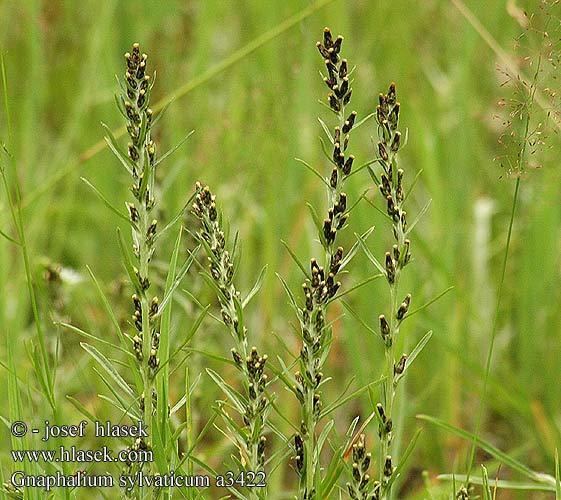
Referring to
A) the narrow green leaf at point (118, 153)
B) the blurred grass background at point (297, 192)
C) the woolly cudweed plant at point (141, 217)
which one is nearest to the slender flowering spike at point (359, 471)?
the woolly cudweed plant at point (141, 217)

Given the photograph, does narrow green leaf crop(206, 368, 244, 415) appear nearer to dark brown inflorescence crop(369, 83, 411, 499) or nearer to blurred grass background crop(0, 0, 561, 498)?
dark brown inflorescence crop(369, 83, 411, 499)

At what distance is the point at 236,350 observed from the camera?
1.09 metres

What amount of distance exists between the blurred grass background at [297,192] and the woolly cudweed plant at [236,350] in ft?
2.61

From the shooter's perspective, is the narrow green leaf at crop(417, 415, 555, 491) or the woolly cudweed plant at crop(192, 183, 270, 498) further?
the narrow green leaf at crop(417, 415, 555, 491)

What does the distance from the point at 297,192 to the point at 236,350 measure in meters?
1.77

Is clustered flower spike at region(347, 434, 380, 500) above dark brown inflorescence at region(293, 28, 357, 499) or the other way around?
the other way around

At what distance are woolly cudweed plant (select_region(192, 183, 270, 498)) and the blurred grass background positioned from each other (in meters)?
0.80

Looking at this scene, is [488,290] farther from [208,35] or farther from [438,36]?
[438,36]

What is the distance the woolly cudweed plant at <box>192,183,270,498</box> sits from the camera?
1076 mm

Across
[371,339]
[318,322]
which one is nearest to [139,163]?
[318,322]

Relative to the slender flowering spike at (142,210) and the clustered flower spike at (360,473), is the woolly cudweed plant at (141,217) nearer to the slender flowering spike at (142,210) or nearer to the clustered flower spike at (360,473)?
the slender flowering spike at (142,210)

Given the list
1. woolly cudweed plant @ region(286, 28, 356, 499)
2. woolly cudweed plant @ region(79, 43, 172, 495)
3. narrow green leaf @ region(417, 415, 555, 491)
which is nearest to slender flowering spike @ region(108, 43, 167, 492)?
woolly cudweed plant @ region(79, 43, 172, 495)

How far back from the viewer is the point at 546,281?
249cm

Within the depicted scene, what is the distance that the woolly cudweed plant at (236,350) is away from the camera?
3.53 feet
